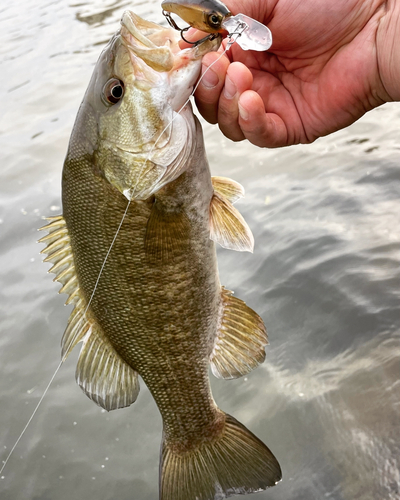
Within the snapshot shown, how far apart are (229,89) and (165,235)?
2.17 ft

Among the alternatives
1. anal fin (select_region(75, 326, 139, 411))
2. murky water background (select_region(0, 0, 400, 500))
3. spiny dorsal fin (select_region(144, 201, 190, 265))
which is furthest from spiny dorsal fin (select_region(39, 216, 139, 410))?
murky water background (select_region(0, 0, 400, 500))

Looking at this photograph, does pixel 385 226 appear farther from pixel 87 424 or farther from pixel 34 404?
pixel 34 404

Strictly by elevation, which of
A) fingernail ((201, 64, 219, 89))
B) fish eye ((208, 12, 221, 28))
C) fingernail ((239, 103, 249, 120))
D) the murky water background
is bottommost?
the murky water background

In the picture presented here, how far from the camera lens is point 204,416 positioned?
89.2 inches

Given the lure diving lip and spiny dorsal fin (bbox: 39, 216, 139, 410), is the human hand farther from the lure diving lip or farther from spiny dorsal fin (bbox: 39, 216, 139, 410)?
spiny dorsal fin (bbox: 39, 216, 139, 410)

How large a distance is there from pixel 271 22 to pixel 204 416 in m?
1.79

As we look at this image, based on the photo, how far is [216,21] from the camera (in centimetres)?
151

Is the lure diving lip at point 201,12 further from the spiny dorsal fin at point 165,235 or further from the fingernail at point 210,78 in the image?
the spiny dorsal fin at point 165,235

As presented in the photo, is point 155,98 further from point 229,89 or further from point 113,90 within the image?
point 229,89

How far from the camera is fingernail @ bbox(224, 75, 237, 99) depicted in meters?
1.98

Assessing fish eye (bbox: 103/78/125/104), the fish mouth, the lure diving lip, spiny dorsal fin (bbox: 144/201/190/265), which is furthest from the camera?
spiny dorsal fin (bbox: 144/201/190/265)

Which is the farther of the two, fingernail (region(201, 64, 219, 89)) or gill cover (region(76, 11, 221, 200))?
fingernail (region(201, 64, 219, 89))

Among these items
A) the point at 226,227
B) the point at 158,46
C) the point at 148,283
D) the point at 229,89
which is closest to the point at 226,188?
the point at 226,227

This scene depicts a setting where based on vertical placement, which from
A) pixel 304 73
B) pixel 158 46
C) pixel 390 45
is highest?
pixel 158 46
